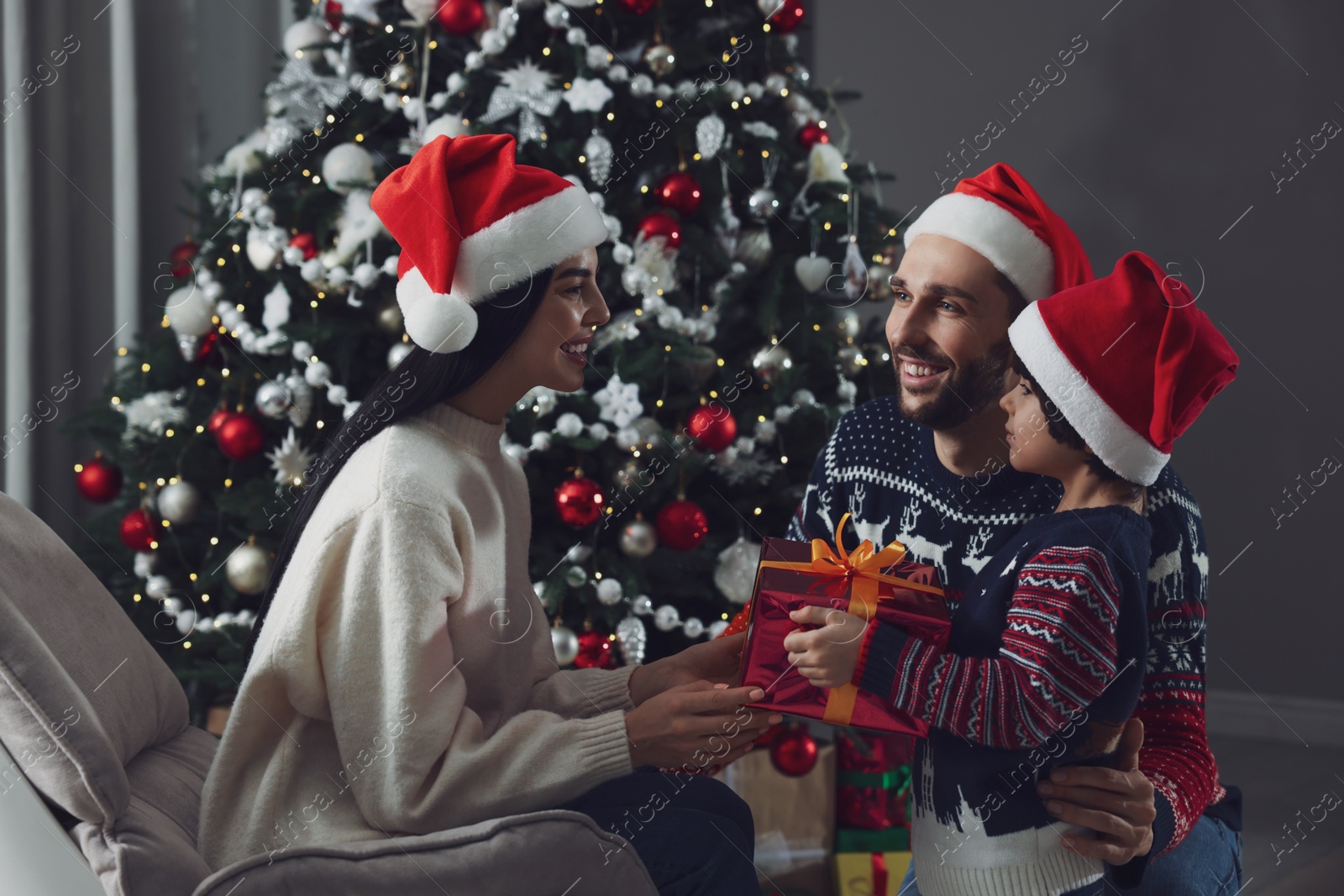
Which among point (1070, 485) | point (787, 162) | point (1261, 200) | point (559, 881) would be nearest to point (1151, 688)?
point (1070, 485)

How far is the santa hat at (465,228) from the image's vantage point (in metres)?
1.22

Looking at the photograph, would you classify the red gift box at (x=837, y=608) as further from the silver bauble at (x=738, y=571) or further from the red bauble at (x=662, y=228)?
the red bauble at (x=662, y=228)

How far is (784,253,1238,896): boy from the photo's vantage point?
1.13 m

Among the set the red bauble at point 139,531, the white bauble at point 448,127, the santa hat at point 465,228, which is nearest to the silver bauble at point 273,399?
the red bauble at point 139,531

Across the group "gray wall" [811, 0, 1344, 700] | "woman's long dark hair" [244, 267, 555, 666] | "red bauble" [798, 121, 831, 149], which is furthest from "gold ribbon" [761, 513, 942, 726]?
"gray wall" [811, 0, 1344, 700]

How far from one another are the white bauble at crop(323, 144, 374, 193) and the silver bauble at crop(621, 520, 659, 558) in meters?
0.90

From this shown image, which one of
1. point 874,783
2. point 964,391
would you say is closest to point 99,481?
point 874,783

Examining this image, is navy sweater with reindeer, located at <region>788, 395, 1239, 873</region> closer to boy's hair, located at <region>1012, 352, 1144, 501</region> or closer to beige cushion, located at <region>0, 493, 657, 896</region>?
boy's hair, located at <region>1012, 352, 1144, 501</region>

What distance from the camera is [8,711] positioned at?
0.99 m

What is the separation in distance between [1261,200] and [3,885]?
138 inches

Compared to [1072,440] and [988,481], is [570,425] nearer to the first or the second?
[988,481]

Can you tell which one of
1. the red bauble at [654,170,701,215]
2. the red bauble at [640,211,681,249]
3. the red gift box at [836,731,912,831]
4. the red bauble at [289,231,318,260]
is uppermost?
the red bauble at [654,170,701,215]

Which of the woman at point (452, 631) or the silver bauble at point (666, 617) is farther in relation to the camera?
the silver bauble at point (666, 617)

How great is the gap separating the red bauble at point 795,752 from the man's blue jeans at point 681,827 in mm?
1087
